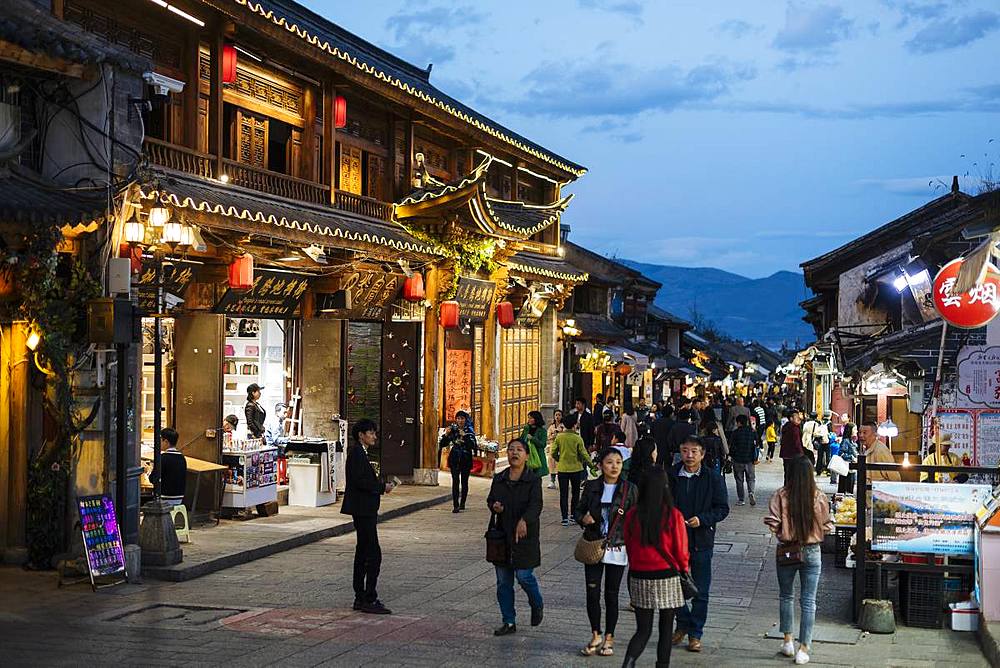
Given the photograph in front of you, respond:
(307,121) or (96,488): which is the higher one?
(307,121)

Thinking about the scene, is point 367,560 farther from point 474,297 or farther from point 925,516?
point 474,297

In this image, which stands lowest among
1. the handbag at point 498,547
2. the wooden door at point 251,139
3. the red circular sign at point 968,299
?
the handbag at point 498,547

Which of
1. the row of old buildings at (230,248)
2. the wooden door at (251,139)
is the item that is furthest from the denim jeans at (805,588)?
the wooden door at (251,139)

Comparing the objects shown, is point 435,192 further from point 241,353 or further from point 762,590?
point 762,590

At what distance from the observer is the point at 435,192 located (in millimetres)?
23609

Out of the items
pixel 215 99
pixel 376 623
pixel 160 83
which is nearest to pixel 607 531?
pixel 376 623

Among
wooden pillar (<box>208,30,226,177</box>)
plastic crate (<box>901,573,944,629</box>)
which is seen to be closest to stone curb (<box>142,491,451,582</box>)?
wooden pillar (<box>208,30,226,177</box>)

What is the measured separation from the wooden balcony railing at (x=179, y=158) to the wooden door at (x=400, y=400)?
24.6ft

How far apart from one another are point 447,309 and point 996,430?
36.2 feet

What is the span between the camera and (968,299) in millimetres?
14102

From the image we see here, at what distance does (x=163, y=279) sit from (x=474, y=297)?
10.7 meters

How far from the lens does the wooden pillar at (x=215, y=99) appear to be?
17.0 meters

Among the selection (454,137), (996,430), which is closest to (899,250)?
(454,137)

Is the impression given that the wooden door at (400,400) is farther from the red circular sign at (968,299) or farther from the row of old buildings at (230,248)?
the red circular sign at (968,299)
